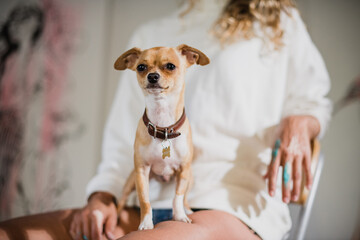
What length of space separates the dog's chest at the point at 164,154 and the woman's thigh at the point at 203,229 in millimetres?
96

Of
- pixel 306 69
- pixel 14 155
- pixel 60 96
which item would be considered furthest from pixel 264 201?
pixel 14 155

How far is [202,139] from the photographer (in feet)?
2.16

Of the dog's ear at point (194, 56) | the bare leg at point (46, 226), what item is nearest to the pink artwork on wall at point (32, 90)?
the bare leg at point (46, 226)

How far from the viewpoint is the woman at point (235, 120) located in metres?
0.59

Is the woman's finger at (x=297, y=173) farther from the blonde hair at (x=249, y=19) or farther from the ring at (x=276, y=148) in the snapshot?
the blonde hair at (x=249, y=19)

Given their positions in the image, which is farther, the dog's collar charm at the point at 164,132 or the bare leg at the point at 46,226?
the bare leg at the point at 46,226

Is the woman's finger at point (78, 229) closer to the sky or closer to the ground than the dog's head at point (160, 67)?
closer to the ground

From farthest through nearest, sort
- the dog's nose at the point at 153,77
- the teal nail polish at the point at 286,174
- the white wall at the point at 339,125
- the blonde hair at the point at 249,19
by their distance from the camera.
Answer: the white wall at the point at 339,125
the blonde hair at the point at 249,19
the teal nail polish at the point at 286,174
the dog's nose at the point at 153,77

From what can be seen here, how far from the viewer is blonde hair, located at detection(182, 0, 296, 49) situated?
0.69 m

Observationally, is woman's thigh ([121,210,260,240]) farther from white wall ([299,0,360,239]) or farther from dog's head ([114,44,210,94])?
white wall ([299,0,360,239])

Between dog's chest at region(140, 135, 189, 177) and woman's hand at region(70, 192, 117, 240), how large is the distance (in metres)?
0.23

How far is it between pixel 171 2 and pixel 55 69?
562 millimetres

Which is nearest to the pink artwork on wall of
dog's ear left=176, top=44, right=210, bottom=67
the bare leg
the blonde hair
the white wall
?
the bare leg

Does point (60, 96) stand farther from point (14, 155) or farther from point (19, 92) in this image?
point (14, 155)
